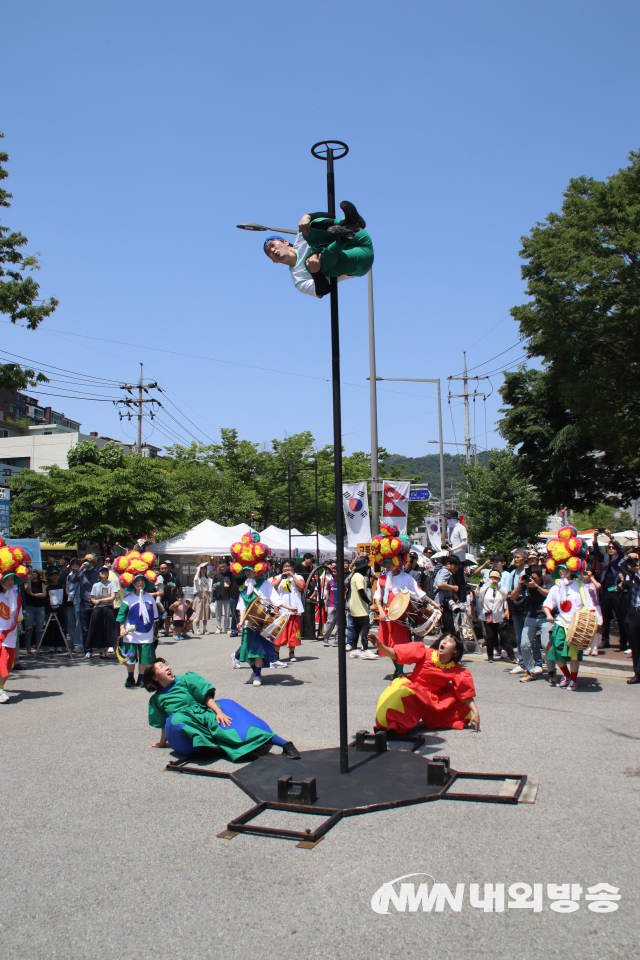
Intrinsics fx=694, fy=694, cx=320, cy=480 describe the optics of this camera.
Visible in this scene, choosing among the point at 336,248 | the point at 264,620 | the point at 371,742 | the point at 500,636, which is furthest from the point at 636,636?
the point at 336,248

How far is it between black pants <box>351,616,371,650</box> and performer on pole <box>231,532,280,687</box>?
2.88 m

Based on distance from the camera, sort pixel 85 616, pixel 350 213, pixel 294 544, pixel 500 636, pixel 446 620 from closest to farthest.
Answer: pixel 350 213 < pixel 446 620 < pixel 500 636 < pixel 85 616 < pixel 294 544

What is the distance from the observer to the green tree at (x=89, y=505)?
24.8 meters

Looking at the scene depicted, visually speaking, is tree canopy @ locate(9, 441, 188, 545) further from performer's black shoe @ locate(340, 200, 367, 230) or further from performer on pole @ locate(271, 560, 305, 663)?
performer's black shoe @ locate(340, 200, 367, 230)

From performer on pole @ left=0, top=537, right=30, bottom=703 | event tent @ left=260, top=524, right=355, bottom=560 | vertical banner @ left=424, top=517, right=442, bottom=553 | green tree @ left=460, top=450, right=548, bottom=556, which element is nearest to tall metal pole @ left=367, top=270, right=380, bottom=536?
vertical banner @ left=424, top=517, right=442, bottom=553

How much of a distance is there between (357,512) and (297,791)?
11.8 m

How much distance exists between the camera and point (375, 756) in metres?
5.86

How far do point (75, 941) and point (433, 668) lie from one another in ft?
14.4

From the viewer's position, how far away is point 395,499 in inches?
624

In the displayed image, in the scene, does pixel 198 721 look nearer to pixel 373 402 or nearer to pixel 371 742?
pixel 371 742

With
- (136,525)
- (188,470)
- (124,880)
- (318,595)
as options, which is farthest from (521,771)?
(188,470)

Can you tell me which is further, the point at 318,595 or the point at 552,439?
the point at 552,439

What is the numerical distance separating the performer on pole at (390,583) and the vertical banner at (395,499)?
566 cm

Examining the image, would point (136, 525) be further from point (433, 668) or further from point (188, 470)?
point (433, 668)
